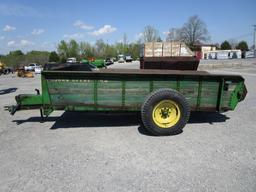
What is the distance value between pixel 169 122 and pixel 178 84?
0.81 metres

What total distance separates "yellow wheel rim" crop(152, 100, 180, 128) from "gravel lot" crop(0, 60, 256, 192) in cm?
29

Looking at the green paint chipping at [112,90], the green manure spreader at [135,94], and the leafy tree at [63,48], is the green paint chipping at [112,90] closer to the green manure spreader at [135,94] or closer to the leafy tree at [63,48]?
the green manure spreader at [135,94]

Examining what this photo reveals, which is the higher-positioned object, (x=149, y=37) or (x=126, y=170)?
(x=149, y=37)

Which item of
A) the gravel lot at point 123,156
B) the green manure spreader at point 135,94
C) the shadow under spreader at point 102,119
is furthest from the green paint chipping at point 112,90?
the shadow under spreader at point 102,119

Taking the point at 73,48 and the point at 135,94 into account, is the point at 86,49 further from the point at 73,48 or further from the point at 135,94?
the point at 135,94

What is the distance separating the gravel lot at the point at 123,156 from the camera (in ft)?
9.54

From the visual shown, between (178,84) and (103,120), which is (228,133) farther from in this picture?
(103,120)

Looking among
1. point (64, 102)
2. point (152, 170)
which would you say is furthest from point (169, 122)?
point (64, 102)

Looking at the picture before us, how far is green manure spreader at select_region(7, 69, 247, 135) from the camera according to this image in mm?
4395

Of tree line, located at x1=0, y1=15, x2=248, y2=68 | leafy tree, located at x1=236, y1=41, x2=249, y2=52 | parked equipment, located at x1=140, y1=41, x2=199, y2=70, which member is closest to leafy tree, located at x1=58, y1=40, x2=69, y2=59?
tree line, located at x1=0, y1=15, x2=248, y2=68

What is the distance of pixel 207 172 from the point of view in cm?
315

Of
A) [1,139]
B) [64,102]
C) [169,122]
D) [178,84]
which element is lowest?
[1,139]

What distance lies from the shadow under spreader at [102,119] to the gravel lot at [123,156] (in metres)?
0.02

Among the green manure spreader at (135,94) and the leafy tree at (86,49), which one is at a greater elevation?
the leafy tree at (86,49)
